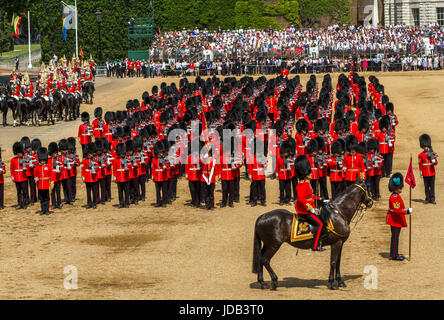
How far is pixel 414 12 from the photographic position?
6034 centimetres

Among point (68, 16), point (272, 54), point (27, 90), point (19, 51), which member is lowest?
point (27, 90)

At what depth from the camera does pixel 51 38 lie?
191 ft

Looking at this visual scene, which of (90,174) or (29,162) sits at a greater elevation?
(29,162)

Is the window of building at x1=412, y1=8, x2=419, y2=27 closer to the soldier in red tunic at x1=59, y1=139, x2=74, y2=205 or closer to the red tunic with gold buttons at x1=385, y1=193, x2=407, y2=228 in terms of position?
the soldier in red tunic at x1=59, y1=139, x2=74, y2=205

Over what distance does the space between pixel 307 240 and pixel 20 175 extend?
887 centimetres

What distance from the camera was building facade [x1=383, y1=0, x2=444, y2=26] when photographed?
2318 inches

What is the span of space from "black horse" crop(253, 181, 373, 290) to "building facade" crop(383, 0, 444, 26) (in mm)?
49060

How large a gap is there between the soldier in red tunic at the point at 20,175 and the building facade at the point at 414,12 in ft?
148

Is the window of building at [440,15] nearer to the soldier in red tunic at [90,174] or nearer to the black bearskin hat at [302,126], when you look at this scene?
the black bearskin hat at [302,126]

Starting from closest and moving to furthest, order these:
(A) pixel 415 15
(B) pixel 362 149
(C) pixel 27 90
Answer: (B) pixel 362 149
(C) pixel 27 90
(A) pixel 415 15

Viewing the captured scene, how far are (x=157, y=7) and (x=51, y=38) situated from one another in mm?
7739

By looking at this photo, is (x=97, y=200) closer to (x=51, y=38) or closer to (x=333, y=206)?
(x=333, y=206)

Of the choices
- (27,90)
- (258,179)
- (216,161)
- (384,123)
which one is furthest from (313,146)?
(27,90)

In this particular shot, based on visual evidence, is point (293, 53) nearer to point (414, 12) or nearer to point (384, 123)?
point (414, 12)
